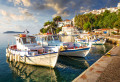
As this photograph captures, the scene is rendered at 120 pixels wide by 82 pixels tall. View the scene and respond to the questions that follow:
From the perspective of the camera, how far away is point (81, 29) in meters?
102

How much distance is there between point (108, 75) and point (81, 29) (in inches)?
3904

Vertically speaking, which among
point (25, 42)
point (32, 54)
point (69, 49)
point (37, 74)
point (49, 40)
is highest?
point (49, 40)

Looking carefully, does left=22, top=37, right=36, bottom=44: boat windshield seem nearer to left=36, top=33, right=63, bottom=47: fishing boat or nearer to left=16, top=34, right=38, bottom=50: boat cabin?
left=16, top=34, right=38, bottom=50: boat cabin

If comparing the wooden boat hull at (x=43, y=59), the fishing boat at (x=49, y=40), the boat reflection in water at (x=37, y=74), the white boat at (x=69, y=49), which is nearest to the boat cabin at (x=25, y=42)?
the wooden boat hull at (x=43, y=59)

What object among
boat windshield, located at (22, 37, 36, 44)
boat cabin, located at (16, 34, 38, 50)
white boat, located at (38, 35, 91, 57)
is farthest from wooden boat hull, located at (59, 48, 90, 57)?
boat windshield, located at (22, 37, 36, 44)

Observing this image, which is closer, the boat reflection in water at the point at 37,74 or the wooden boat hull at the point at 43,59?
the boat reflection in water at the point at 37,74

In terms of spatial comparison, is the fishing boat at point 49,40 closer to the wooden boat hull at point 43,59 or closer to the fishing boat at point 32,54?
the fishing boat at point 32,54

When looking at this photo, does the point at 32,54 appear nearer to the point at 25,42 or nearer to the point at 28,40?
the point at 25,42

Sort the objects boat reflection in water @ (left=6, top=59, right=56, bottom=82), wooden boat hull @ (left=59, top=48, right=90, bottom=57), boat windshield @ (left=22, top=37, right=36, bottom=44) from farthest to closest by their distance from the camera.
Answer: wooden boat hull @ (left=59, top=48, right=90, bottom=57)
boat windshield @ (left=22, top=37, right=36, bottom=44)
boat reflection in water @ (left=6, top=59, right=56, bottom=82)

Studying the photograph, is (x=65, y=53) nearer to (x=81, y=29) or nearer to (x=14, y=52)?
(x=14, y=52)

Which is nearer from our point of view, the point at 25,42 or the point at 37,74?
the point at 37,74

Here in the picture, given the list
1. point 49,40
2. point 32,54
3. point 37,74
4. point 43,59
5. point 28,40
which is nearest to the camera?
point 37,74

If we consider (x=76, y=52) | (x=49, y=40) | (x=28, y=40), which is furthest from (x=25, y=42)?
(x=76, y=52)

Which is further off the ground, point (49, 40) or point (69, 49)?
point (49, 40)
